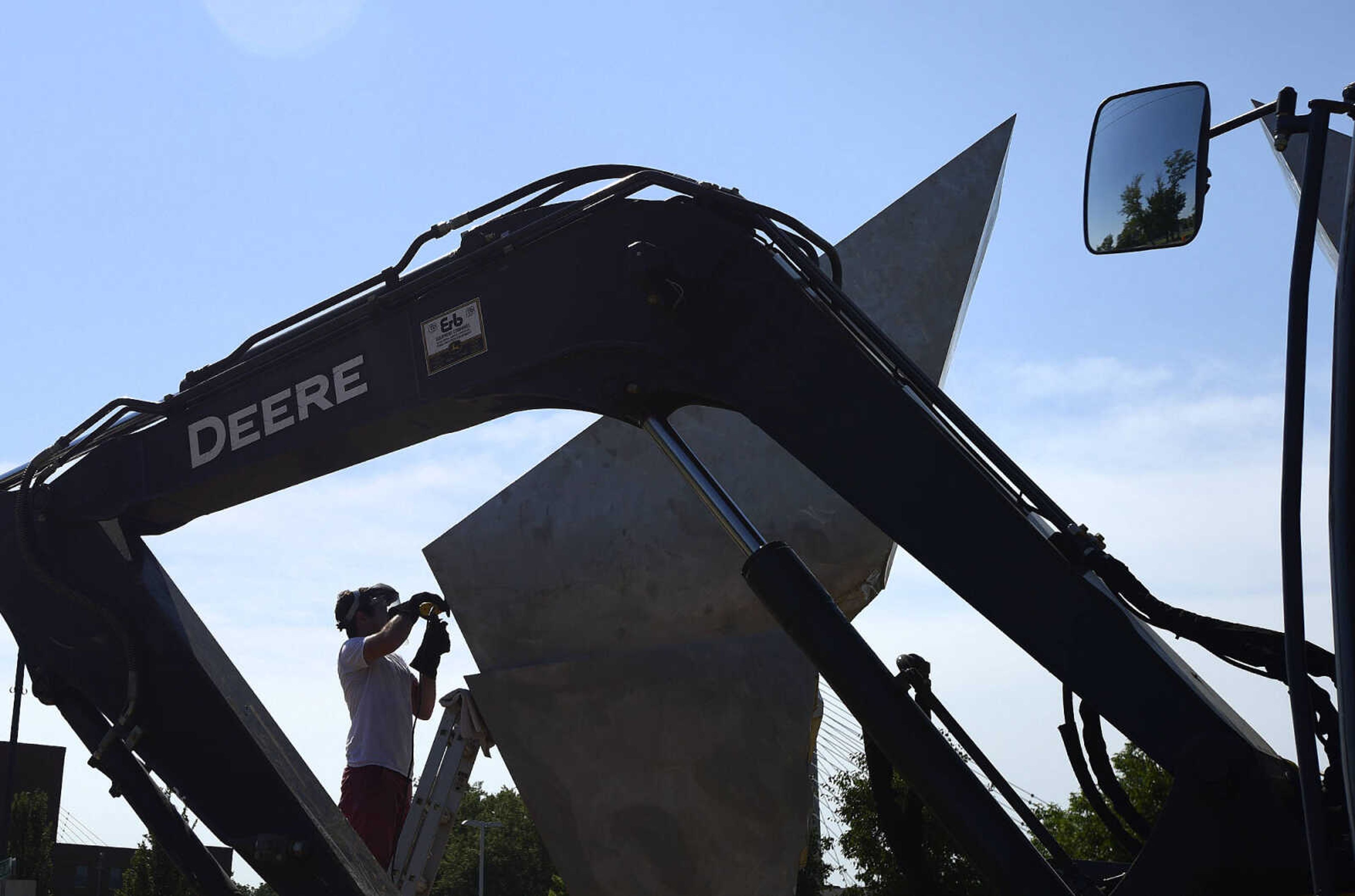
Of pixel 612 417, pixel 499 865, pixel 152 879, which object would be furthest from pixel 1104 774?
pixel 499 865

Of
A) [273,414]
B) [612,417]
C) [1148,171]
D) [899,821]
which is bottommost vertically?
[899,821]

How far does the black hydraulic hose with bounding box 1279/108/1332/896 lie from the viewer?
1765mm

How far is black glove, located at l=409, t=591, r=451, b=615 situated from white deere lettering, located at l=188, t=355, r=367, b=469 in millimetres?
1014

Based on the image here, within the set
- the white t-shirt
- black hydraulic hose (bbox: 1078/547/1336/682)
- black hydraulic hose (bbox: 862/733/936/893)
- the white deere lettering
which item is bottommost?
black hydraulic hose (bbox: 862/733/936/893)

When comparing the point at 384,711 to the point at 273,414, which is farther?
the point at 384,711

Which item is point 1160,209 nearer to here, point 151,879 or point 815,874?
point 815,874

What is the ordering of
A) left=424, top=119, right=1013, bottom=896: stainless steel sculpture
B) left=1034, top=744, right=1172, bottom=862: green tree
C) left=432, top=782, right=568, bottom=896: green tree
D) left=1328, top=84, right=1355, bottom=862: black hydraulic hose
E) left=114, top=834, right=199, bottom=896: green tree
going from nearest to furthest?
left=1328, top=84, right=1355, bottom=862: black hydraulic hose < left=424, top=119, right=1013, bottom=896: stainless steel sculpture < left=1034, top=744, right=1172, bottom=862: green tree < left=114, top=834, right=199, bottom=896: green tree < left=432, top=782, right=568, bottom=896: green tree

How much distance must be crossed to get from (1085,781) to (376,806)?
10.6 ft

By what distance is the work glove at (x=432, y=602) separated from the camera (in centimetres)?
503

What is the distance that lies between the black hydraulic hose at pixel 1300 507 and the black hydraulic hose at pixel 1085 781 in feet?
3.77

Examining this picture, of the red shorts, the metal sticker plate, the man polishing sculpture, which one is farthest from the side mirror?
the red shorts

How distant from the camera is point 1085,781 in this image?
10.6 feet

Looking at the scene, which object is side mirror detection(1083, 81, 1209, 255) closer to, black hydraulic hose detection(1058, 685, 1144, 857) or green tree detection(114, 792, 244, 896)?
black hydraulic hose detection(1058, 685, 1144, 857)

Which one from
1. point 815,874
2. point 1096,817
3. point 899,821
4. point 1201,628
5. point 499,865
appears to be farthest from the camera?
point 499,865
